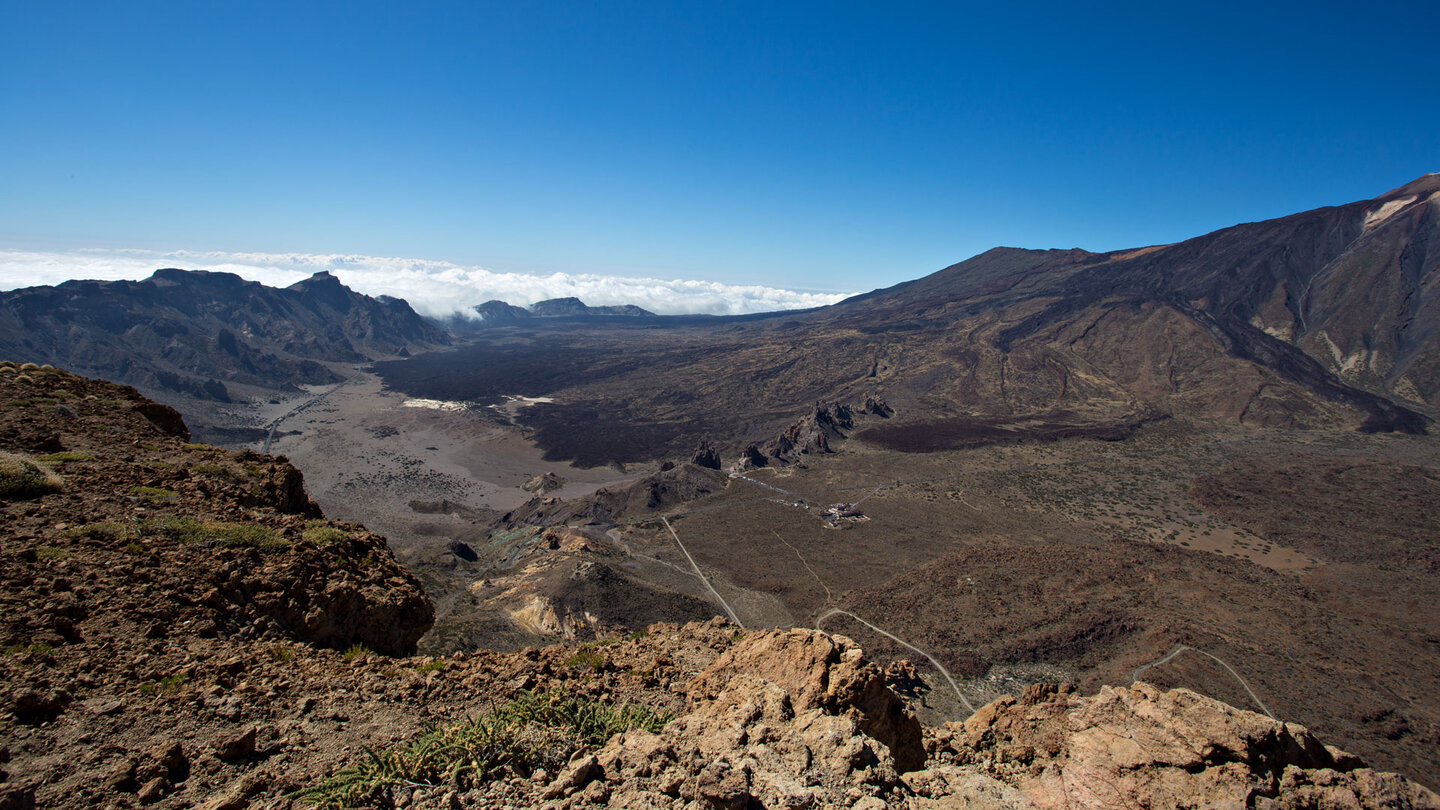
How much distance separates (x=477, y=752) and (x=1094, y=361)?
9329 centimetres

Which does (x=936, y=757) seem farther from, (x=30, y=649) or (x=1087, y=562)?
(x=1087, y=562)

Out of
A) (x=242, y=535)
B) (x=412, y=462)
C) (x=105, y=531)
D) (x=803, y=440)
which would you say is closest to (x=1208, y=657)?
(x=242, y=535)

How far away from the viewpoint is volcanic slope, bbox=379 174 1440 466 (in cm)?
6222

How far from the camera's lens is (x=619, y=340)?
514 ft

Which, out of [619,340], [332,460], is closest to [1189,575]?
[332,460]

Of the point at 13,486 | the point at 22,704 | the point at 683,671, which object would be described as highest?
the point at 13,486

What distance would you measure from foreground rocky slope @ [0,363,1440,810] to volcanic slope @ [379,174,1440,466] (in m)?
47.3

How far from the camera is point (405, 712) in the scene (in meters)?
5.47

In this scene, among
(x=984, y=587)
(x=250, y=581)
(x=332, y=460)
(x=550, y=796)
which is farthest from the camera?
(x=332, y=460)

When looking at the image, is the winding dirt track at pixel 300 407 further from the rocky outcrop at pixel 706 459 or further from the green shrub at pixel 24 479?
the green shrub at pixel 24 479

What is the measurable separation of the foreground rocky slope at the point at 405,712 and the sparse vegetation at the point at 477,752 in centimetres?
3

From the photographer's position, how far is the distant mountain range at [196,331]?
81.1m

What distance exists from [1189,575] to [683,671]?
94.9ft

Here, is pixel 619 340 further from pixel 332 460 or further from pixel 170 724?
pixel 170 724
